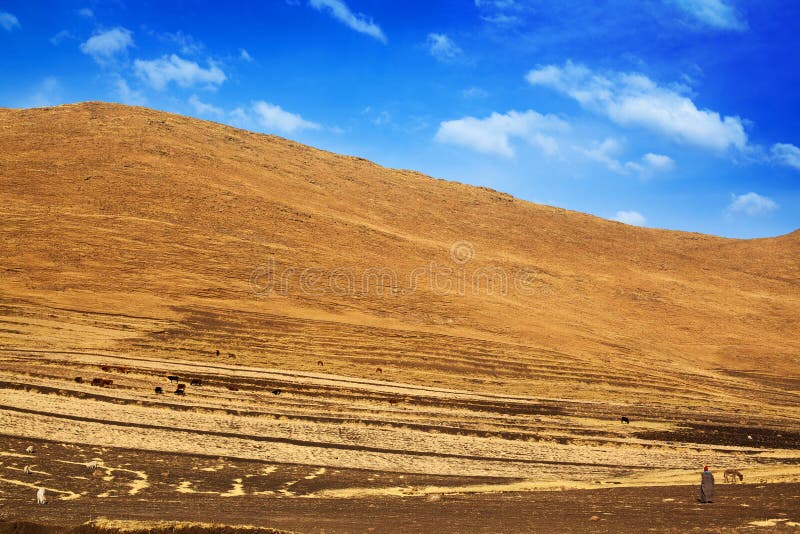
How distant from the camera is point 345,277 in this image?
63.0m

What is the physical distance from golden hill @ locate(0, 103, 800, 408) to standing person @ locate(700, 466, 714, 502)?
2512 centimetres

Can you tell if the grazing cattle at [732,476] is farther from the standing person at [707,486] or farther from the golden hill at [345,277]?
the golden hill at [345,277]

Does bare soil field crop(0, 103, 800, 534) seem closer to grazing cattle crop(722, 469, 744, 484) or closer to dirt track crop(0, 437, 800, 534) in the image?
dirt track crop(0, 437, 800, 534)

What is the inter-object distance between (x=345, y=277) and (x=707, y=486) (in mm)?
47583

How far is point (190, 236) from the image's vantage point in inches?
2466

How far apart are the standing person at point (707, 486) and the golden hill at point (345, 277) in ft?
82.4

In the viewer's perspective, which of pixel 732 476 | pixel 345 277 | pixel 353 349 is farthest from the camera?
pixel 345 277

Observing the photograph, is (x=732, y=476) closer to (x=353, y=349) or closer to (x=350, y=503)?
(x=350, y=503)

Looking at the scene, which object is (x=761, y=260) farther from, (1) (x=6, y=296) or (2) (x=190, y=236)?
(1) (x=6, y=296)

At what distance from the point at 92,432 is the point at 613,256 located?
74.3m

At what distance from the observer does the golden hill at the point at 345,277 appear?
1866 inches

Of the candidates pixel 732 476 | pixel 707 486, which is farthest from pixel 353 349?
pixel 707 486

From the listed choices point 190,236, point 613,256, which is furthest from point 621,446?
point 613,256

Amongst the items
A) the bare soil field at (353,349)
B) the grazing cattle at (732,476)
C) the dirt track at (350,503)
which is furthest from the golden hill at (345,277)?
the dirt track at (350,503)
